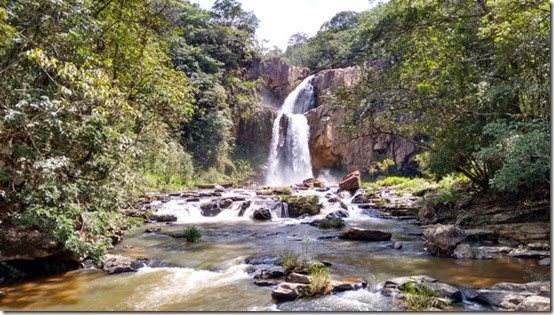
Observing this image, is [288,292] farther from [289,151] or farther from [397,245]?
[289,151]

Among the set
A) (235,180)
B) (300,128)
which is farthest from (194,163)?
(300,128)

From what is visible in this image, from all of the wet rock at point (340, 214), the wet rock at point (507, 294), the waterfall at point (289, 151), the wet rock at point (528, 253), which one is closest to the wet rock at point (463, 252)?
the wet rock at point (528, 253)

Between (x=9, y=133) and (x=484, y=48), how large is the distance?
27.3 ft

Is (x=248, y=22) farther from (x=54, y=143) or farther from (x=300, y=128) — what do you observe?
(x=54, y=143)

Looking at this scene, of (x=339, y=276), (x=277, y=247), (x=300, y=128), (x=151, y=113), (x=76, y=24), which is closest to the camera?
(x=76, y=24)

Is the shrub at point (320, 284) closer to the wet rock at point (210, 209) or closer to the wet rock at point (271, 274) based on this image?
the wet rock at point (271, 274)

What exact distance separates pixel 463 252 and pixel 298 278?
10.6 feet

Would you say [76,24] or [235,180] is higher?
[76,24]

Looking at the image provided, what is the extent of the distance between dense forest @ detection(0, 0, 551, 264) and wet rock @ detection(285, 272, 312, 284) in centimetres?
250


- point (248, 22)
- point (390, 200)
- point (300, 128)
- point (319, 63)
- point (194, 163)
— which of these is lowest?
point (390, 200)

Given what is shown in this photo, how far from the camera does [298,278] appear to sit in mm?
5043

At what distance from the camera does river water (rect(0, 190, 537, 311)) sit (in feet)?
14.9

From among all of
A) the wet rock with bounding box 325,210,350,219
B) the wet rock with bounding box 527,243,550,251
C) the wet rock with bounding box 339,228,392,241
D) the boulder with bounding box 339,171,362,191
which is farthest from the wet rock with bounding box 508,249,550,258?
the boulder with bounding box 339,171,362,191

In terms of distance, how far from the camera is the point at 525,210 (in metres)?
8.03
